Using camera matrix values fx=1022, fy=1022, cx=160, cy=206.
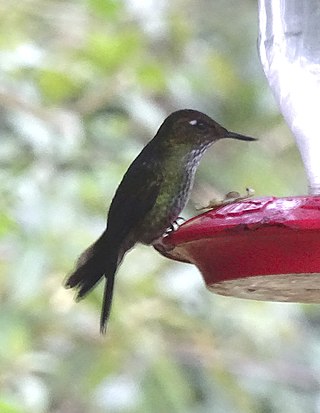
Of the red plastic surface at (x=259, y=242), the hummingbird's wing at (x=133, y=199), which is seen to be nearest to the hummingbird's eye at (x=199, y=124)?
the hummingbird's wing at (x=133, y=199)

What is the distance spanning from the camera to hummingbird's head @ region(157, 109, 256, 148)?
5.56ft

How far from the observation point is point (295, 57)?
175 cm

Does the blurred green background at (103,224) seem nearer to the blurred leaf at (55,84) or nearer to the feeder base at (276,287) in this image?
the blurred leaf at (55,84)

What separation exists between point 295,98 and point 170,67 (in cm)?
119

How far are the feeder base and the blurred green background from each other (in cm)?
65

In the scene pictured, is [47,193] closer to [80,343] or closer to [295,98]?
[80,343]

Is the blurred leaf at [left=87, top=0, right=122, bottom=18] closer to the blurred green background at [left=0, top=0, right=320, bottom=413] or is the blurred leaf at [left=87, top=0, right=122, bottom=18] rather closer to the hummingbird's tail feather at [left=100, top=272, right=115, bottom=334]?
the blurred green background at [left=0, top=0, right=320, bottom=413]

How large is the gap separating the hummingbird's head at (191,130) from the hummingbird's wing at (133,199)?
0.06 metres

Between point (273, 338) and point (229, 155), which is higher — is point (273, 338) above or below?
below

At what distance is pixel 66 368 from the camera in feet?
8.98

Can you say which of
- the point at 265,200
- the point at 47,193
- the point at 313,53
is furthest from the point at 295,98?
the point at 47,193

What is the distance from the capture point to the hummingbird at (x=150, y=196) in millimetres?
1580

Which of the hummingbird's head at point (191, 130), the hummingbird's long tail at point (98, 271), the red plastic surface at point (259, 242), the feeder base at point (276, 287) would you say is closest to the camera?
the red plastic surface at point (259, 242)

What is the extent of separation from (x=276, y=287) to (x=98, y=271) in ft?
1.06
